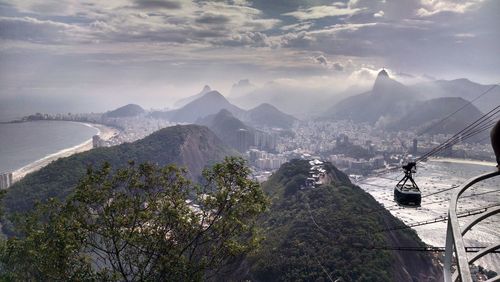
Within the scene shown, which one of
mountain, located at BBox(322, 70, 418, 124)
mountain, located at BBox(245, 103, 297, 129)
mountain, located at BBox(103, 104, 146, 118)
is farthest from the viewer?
mountain, located at BBox(103, 104, 146, 118)

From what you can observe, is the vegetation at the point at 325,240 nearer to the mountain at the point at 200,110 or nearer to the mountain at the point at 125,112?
the mountain at the point at 200,110

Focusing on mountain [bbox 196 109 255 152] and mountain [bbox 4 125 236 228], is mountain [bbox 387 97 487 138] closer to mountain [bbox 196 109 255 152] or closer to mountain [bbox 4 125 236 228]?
mountain [bbox 196 109 255 152]

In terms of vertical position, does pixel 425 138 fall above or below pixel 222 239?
below

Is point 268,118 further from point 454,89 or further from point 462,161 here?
point 454,89

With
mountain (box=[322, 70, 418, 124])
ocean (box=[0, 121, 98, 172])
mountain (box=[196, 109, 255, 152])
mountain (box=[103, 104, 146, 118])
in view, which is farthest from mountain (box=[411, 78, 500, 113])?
ocean (box=[0, 121, 98, 172])

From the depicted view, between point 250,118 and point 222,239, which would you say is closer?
point 222,239

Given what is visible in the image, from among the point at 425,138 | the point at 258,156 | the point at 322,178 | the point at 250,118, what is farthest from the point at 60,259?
the point at 250,118

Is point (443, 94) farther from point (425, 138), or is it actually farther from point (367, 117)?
point (425, 138)

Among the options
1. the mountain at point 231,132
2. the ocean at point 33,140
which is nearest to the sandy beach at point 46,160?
the ocean at point 33,140
